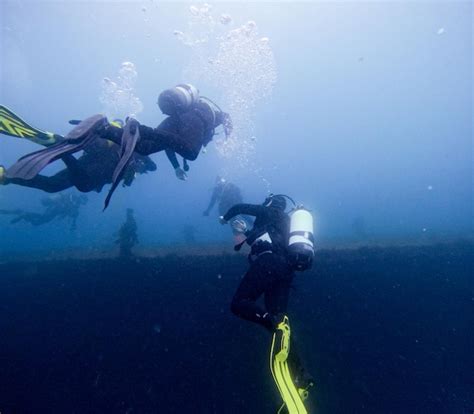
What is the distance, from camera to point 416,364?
17.1 feet

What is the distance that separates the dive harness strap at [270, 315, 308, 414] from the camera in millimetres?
3264

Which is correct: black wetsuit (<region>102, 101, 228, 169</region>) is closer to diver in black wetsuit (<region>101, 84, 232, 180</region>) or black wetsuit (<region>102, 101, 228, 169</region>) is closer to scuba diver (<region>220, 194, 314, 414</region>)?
diver in black wetsuit (<region>101, 84, 232, 180</region>)

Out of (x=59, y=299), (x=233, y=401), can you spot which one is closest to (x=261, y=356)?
(x=233, y=401)

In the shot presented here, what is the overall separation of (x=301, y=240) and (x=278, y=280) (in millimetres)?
714

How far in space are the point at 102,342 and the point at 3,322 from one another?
258cm

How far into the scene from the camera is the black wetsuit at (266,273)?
4086 millimetres

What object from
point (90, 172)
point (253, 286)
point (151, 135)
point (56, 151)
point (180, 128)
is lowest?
point (253, 286)

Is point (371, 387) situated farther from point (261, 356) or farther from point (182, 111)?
point (182, 111)

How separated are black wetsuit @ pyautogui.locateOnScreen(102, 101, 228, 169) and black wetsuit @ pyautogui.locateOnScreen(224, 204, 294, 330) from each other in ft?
4.51

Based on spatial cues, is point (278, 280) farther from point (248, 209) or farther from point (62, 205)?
point (62, 205)

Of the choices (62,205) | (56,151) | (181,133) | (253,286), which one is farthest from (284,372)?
(62,205)

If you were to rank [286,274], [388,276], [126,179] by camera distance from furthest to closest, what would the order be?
[388,276] < [126,179] < [286,274]

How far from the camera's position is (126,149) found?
13.0 ft

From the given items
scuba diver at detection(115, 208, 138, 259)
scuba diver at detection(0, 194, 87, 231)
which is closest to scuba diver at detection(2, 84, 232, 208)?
scuba diver at detection(115, 208, 138, 259)
